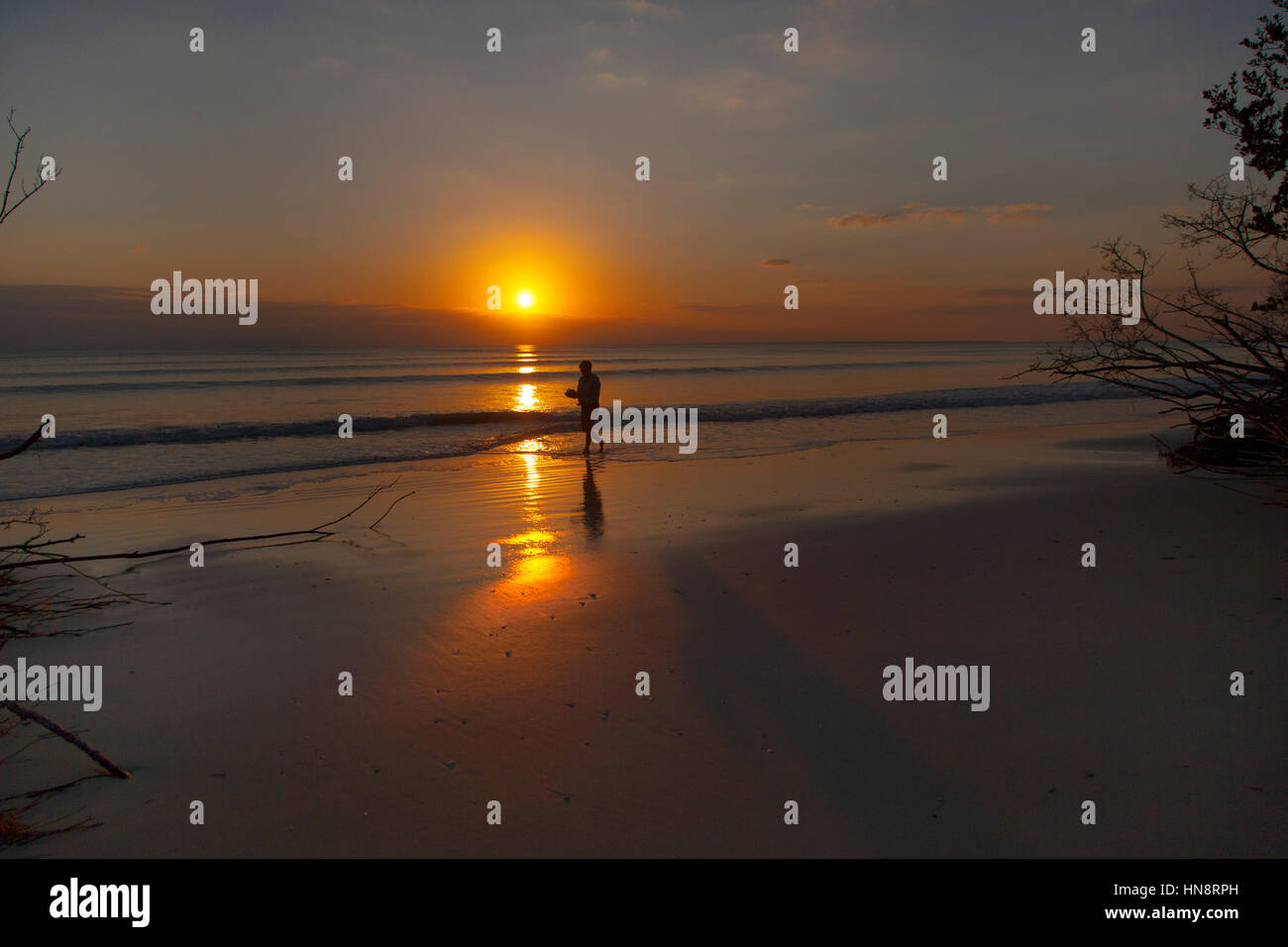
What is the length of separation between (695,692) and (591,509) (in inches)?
213

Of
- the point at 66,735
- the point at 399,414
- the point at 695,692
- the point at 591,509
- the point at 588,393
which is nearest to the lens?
the point at 66,735

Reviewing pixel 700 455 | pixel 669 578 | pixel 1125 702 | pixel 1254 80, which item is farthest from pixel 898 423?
pixel 1125 702

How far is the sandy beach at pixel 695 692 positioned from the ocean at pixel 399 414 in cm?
497

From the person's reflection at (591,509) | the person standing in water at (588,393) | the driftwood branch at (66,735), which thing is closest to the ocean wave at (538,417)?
the person standing in water at (588,393)

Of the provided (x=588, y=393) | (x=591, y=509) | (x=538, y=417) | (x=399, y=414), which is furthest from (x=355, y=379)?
(x=591, y=509)

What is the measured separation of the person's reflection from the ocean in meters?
2.62

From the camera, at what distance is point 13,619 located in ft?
17.7

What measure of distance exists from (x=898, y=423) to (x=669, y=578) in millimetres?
15488

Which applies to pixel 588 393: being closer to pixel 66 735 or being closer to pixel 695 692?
pixel 695 692

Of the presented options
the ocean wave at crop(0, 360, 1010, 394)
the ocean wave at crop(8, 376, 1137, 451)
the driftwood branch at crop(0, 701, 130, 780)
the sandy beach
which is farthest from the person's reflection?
the ocean wave at crop(0, 360, 1010, 394)

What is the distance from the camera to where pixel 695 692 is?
4297mm

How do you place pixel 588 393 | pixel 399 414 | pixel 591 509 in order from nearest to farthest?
pixel 591 509 → pixel 588 393 → pixel 399 414

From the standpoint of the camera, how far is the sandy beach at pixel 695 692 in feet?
10.2
